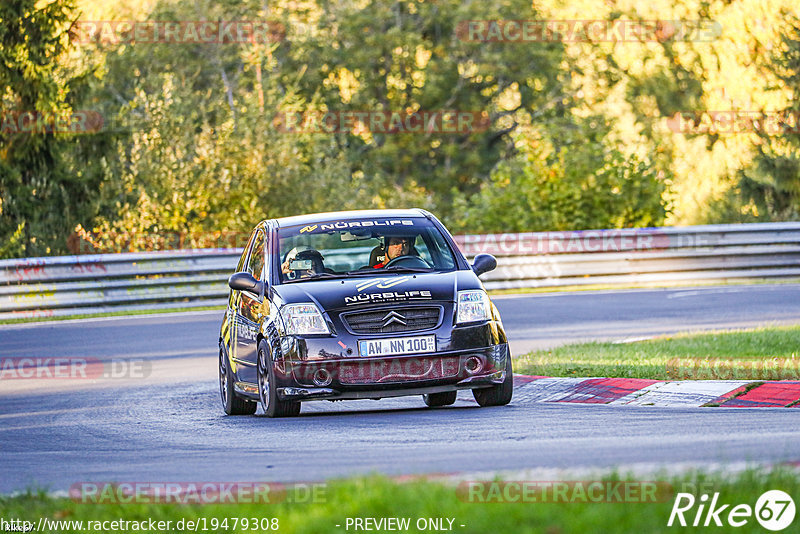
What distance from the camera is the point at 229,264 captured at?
24531 mm

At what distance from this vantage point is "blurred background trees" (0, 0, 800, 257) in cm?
3184

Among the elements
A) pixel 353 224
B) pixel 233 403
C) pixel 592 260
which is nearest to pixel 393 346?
pixel 353 224

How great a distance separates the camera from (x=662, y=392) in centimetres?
1100

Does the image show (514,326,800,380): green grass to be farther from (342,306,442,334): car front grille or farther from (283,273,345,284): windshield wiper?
(283,273,345,284): windshield wiper

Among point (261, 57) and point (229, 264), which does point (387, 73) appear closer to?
point (261, 57)

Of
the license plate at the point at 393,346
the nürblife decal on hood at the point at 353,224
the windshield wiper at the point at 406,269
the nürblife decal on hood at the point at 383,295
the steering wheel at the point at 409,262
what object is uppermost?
the nürblife decal on hood at the point at 353,224

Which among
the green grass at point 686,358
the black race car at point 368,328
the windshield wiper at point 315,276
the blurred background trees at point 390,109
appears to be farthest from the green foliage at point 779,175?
the windshield wiper at point 315,276

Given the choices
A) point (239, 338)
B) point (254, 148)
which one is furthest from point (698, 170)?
point (239, 338)

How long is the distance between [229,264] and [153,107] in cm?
944

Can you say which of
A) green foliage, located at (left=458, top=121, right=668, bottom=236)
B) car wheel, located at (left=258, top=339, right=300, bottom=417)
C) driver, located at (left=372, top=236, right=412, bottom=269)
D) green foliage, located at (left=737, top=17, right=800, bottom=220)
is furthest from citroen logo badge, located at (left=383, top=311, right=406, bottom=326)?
green foliage, located at (left=737, top=17, right=800, bottom=220)

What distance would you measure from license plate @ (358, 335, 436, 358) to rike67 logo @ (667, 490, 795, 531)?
5016 millimetres

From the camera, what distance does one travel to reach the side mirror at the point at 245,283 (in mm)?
11430

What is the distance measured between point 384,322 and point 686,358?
3690 millimetres

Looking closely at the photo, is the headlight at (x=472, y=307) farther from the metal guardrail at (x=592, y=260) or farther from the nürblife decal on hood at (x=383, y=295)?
the metal guardrail at (x=592, y=260)
